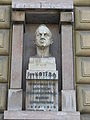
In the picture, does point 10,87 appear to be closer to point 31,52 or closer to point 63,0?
point 31,52

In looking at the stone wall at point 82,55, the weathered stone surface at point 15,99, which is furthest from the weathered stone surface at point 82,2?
the weathered stone surface at point 15,99

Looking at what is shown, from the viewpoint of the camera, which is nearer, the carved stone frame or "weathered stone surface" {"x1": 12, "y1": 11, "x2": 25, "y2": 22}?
the carved stone frame

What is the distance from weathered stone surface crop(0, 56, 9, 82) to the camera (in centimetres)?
657

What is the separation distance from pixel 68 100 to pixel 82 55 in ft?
2.84

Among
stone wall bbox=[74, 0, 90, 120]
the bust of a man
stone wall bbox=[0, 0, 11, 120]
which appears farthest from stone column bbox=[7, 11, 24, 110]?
stone wall bbox=[74, 0, 90, 120]

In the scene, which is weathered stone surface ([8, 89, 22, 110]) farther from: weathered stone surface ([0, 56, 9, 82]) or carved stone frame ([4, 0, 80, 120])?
weathered stone surface ([0, 56, 9, 82])

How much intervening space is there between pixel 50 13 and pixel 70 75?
44.8 inches

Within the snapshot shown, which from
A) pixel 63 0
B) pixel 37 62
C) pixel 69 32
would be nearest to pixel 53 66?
pixel 37 62

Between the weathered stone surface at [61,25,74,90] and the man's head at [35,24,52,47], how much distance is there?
253 millimetres

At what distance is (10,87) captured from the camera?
6.44 m

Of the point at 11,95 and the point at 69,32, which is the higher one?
the point at 69,32

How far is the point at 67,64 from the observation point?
6590 mm

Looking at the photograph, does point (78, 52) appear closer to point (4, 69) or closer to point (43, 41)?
point (43, 41)

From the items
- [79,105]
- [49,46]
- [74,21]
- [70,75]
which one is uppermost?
[74,21]
